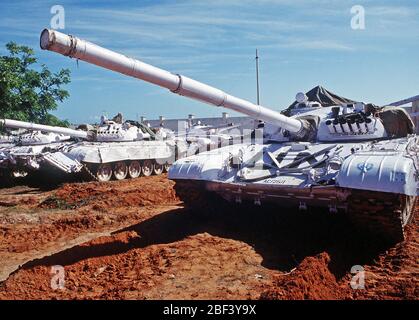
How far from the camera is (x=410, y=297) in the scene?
12.9ft

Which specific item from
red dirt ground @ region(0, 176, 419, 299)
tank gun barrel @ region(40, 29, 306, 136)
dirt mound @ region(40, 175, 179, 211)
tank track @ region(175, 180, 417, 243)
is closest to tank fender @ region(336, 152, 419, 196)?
tank track @ region(175, 180, 417, 243)

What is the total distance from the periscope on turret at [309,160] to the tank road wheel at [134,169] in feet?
26.7

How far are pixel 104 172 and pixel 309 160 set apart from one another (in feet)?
31.3

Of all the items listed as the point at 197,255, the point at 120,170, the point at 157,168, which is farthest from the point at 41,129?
the point at 197,255

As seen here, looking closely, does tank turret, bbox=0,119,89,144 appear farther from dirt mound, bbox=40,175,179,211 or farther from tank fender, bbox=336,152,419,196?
tank fender, bbox=336,152,419,196

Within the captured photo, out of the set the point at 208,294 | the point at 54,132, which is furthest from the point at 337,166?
the point at 54,132

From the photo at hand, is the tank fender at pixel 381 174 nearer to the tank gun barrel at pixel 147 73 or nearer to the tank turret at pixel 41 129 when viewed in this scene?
the tank gun barrel at pixel 147 73

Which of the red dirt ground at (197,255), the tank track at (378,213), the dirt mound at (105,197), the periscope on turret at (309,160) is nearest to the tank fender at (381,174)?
the periscope on turret at (309,160)

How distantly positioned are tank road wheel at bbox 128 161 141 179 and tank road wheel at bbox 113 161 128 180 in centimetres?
17

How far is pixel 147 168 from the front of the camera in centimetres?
1620

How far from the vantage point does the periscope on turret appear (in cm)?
492

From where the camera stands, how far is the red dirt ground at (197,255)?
4301mm

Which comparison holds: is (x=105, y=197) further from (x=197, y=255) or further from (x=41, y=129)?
(x=41, y=129)

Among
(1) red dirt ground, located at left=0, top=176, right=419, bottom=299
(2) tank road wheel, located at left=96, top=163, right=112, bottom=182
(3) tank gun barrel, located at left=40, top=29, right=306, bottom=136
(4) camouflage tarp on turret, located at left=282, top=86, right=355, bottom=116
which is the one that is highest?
(4) camouflage tarp on turret, located at left=282, top=86, right=355, bottom=116
